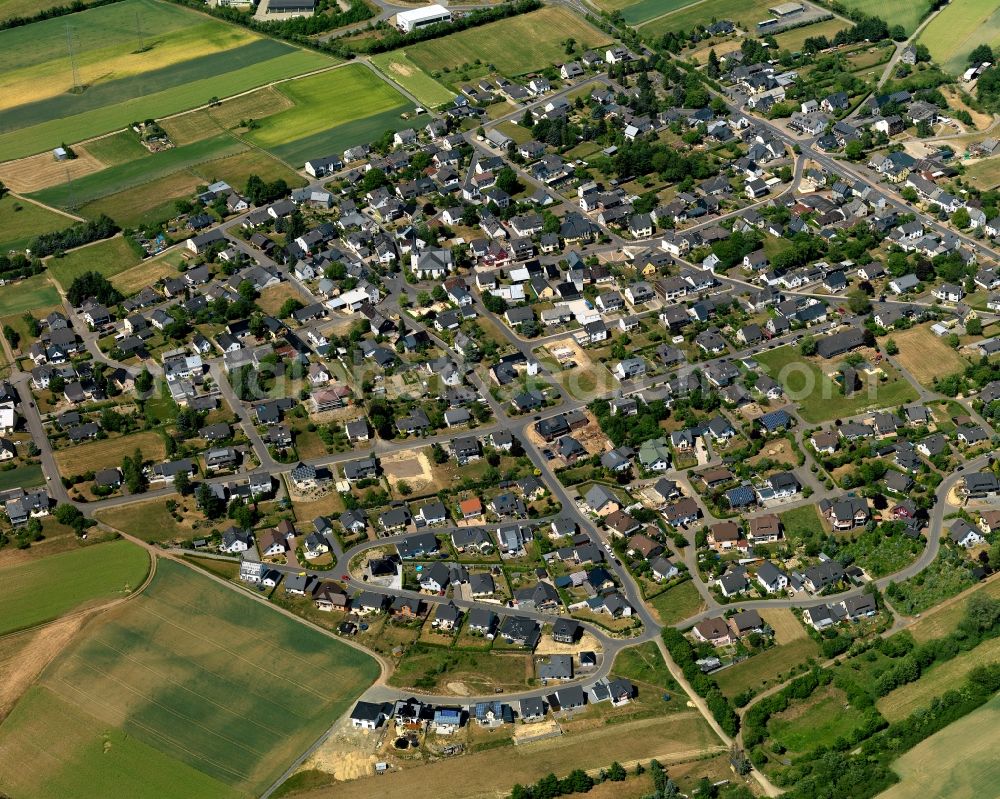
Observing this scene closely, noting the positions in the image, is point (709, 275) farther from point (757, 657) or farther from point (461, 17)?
point (461, 17)

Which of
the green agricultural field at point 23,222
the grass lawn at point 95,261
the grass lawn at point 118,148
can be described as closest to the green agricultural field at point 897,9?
the grass lawn at point 118,148

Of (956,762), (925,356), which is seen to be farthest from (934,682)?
(925,356)

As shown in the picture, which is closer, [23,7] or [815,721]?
[815,721]

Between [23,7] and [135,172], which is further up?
[23,7]

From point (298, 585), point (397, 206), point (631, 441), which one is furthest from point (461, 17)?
point (298, 585)

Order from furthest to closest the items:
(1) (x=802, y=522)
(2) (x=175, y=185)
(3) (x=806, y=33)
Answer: (3) (x=806, y=33), (2) (x=175, y=185), (1) (x=802, y=522)

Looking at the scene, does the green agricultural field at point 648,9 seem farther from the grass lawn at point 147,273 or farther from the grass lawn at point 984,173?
the grass lawn at point 147,273

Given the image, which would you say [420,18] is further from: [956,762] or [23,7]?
[956,762]

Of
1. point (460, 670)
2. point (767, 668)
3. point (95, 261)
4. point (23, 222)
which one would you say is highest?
point (23, 222)

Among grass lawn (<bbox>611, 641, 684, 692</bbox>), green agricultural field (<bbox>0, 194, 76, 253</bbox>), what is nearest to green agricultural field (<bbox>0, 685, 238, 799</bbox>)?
grass lawn (<bbox>611, 641, 684, 692</bbox>)
